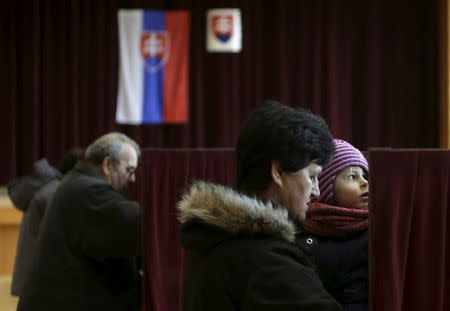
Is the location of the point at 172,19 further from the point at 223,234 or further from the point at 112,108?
the point at 223,234

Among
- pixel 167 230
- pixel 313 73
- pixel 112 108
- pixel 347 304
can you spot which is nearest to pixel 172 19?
pixel 112 108

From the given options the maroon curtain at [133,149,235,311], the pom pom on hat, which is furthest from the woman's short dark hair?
the maroon curtain at [133,149,235,311]

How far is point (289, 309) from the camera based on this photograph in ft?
4.00

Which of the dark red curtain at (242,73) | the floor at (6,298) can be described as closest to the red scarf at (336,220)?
the floor at (6,298)

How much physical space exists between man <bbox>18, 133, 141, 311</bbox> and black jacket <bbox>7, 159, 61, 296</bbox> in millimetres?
1808

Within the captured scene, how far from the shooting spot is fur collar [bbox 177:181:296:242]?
129 centimetres

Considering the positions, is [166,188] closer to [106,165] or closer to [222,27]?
[106,165]

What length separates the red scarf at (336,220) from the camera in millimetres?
1746

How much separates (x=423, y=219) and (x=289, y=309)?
57 cm

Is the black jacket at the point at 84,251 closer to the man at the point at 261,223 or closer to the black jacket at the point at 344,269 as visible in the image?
the black jacket at the point at 344,269

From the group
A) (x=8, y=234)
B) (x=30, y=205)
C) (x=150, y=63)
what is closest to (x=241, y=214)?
(x=30, y=205)

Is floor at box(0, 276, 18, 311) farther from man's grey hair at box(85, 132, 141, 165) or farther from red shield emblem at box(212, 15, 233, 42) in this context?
red shield emblem at box(212, 15, 233, 42)

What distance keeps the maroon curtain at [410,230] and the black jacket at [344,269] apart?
0.26 ft

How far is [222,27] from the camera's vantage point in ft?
27.8
